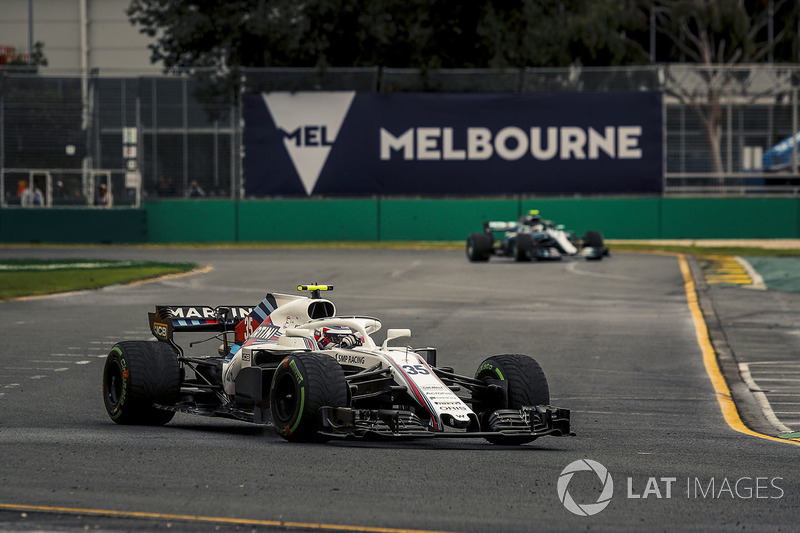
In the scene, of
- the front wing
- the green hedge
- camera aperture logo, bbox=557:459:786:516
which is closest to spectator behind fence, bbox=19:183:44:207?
the green hedge

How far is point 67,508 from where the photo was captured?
6.79m

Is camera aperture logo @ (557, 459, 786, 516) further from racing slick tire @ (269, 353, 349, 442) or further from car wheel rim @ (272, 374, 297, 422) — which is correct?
car wheel rim @ (272, 374, 297, 422)

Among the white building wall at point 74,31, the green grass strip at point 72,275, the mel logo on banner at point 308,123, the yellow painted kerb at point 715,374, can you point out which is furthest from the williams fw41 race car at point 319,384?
the white building wall at point 74,31

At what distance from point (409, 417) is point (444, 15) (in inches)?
1733

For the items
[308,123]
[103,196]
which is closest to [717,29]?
[308,123]

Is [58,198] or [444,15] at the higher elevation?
[444,15]

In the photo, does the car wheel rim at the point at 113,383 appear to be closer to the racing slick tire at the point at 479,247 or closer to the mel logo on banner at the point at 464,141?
the racing slick tire at the point at 479,247

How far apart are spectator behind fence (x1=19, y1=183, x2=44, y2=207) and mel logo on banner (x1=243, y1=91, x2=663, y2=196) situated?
6.51m

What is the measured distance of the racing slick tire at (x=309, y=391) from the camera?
873cm

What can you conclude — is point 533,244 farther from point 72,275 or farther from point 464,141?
point 464,141

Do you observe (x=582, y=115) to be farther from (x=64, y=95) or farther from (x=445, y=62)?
(x=64, y=95)

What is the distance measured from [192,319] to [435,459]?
329 centimetres

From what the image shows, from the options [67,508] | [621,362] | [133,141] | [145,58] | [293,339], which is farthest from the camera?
[145,58]

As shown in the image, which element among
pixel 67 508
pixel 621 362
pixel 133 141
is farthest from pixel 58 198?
pixel 67 508
